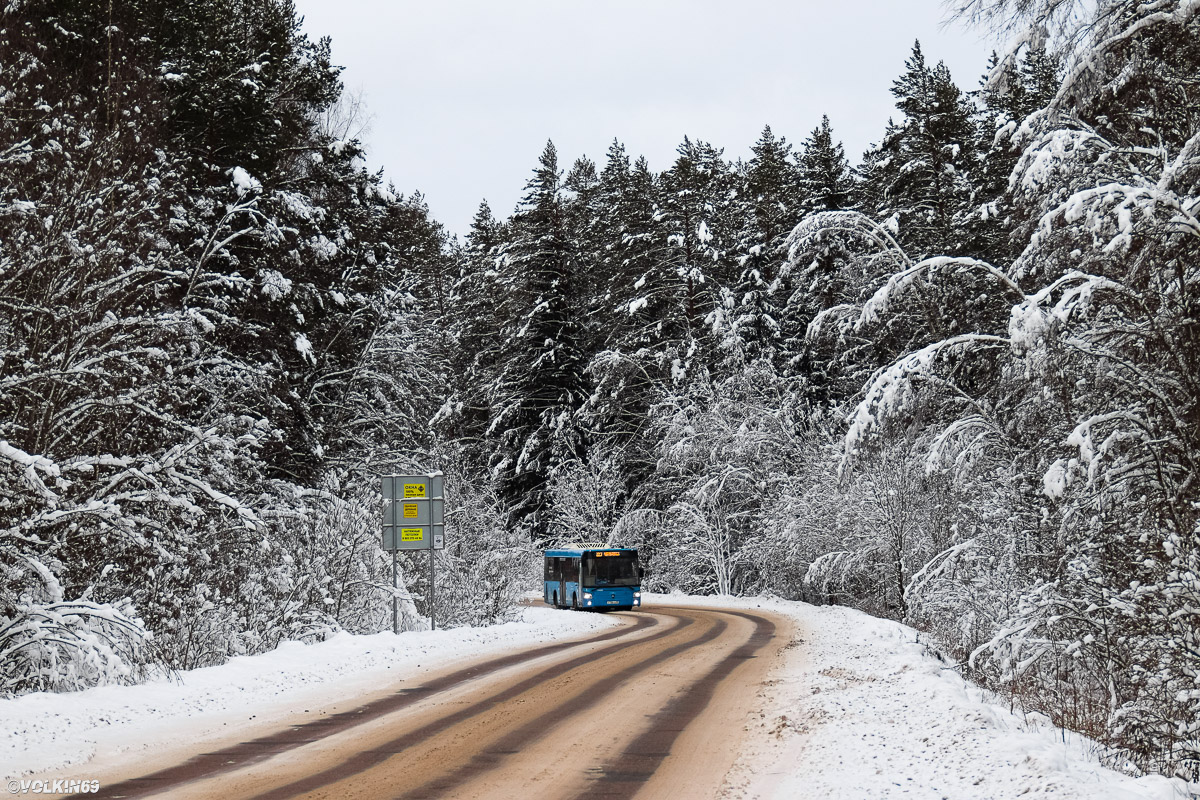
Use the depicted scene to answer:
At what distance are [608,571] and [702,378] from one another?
35.9 feet

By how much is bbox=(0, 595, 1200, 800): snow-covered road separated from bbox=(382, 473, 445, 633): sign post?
4.43 m

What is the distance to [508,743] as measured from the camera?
10.1 m

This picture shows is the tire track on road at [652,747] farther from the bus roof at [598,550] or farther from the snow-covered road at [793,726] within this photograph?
the bus roof at [598,550]

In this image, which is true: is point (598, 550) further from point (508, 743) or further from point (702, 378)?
point (508, 743)

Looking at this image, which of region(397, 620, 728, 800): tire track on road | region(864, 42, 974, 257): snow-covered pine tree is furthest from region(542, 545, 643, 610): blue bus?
region(397, 620, 728, 800): tire track on road

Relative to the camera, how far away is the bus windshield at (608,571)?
4066 centimetres

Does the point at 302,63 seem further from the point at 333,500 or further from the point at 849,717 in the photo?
the point at 849,717

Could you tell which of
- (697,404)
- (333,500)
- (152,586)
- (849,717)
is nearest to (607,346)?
(697,404)

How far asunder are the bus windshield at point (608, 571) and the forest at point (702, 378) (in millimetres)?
2918

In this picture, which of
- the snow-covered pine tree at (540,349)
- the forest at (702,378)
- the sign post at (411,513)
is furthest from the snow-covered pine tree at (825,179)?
the sign post at (411,513)

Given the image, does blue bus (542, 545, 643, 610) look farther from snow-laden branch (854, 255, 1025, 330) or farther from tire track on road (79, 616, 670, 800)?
snow-laden branch (854, 255, 1025, 330)

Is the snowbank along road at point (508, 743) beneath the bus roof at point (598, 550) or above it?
beneath

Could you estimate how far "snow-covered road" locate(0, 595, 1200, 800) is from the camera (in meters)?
7.51

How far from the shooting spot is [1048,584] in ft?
39.7
